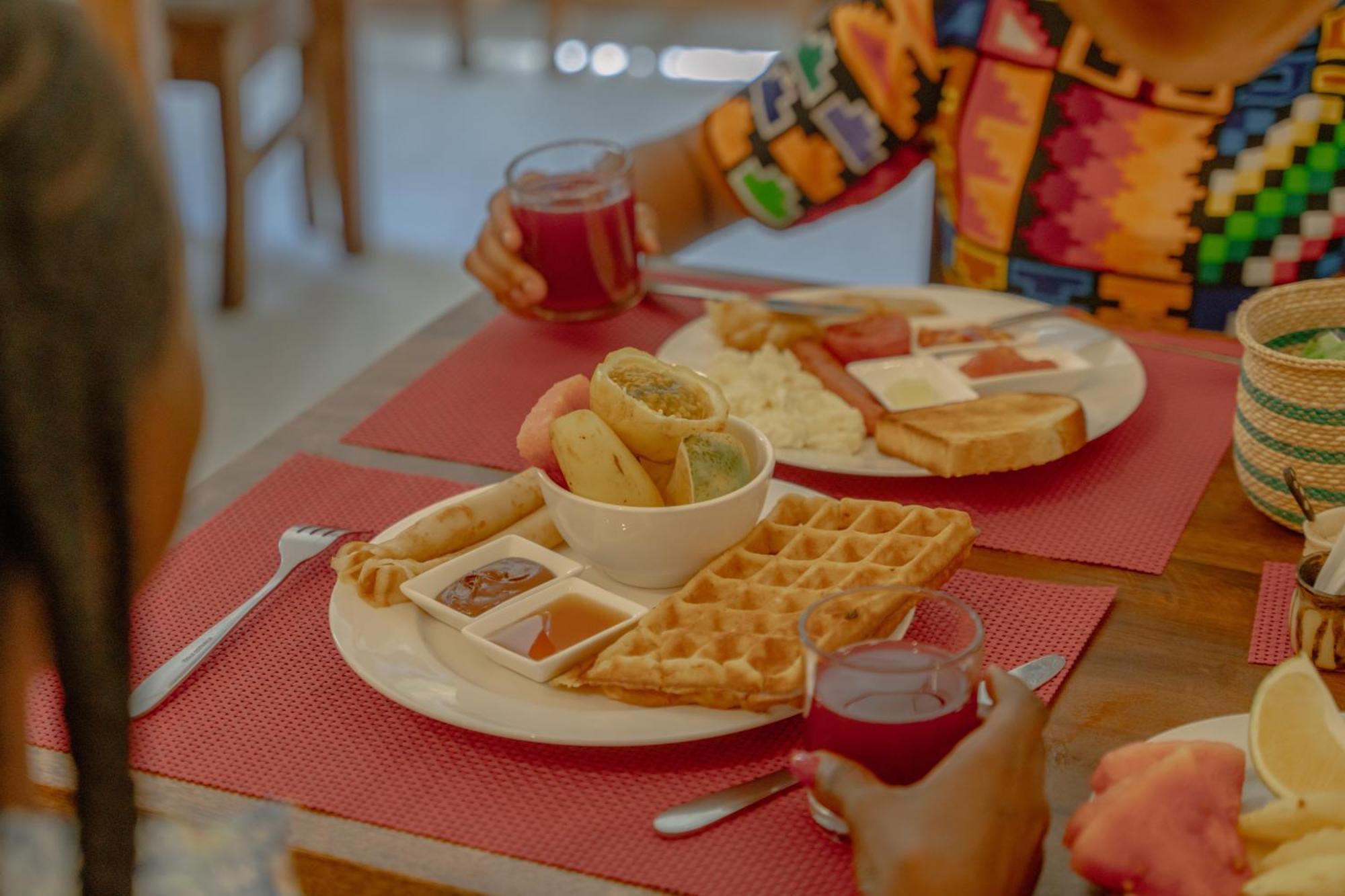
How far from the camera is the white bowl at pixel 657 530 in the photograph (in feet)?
3.63

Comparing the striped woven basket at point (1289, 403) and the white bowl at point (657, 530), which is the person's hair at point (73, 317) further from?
the striped woven basket at point (1289, 403)

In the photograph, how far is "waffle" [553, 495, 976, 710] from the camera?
98 centimetres

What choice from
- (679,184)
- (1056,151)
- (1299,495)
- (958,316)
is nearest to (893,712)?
(1299,495)

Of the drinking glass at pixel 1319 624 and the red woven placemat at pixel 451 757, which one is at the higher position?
the drinking glass at pixel 1319 624

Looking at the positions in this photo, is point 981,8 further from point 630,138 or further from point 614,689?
point 630,138

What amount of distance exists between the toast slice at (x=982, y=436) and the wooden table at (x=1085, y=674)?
0.31 ft

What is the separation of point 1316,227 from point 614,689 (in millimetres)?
1309

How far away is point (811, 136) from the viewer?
2105mm

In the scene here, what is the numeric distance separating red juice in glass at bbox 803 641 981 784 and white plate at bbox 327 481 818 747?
108mm

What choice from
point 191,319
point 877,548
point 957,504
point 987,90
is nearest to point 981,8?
point 987,90

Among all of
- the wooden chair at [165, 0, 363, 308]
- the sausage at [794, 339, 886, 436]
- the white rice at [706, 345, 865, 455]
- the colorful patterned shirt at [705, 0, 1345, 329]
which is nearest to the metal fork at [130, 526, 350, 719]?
the white rice at [706, 345, 865, 455]

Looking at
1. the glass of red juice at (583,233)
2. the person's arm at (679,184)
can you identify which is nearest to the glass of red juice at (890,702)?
the glass of red juice at (583,233)

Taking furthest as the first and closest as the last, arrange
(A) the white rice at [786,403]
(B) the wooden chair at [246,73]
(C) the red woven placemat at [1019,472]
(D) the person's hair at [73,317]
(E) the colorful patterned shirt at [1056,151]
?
(B) the wooden chair at [246,73]
(E) the colorful patterned shirt at [1056,151]
(A) the white rice at [786,403]
(C) the red woven placemat at [1019,472]
(D) the person's hair at [73,317]

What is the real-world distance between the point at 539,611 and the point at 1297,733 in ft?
1.79
